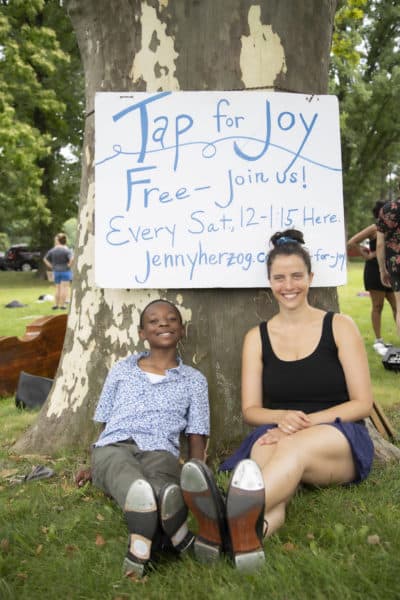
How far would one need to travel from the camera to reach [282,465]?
Answer: 108 inches

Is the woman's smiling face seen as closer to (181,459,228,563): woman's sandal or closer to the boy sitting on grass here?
the boy sitting on grass

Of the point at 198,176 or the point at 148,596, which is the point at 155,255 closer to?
the point at 198,176

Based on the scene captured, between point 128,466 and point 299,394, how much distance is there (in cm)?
92

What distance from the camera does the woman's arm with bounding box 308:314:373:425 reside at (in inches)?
124

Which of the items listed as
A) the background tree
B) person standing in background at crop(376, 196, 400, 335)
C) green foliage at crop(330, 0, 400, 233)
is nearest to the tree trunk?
person standing in background at crop(376, 196, 400, 335)

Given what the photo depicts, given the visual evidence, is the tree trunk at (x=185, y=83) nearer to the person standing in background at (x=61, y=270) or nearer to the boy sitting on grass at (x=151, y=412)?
the boy sitting on grass at (x=151, y=412)

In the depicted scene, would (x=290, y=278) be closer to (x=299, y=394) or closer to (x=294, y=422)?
(x=299, y=394)

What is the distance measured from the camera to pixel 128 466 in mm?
3029

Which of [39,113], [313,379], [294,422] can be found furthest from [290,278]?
[39,113]

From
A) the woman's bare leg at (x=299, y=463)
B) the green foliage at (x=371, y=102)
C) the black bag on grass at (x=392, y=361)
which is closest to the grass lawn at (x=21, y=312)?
the black bag on grass at (x=392, y=361)

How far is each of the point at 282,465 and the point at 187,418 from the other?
0.87m

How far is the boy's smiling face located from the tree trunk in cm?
20

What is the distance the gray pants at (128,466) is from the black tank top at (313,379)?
645 millimetres

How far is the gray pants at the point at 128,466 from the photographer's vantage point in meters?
2.96
